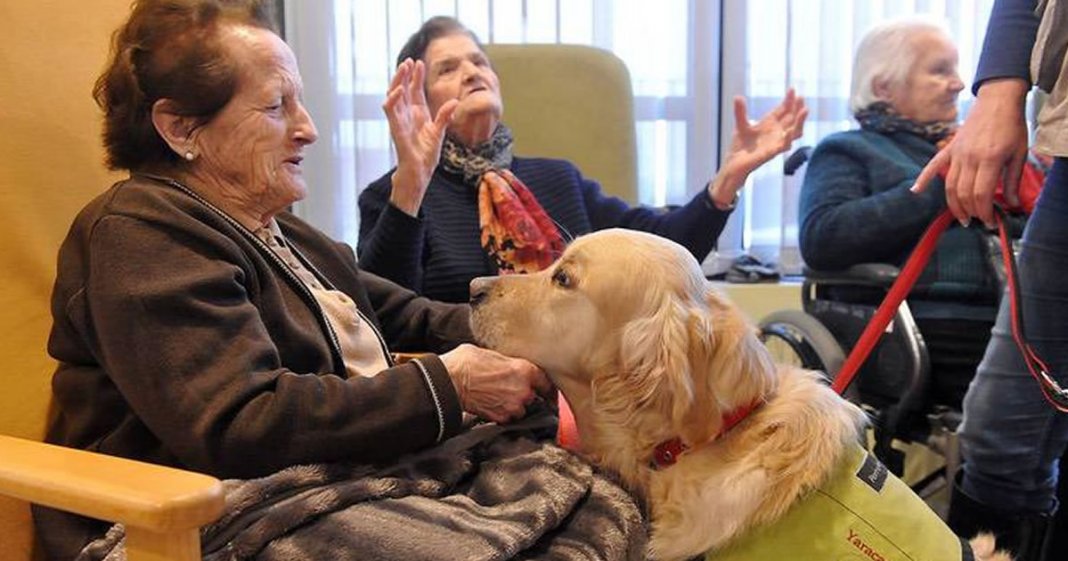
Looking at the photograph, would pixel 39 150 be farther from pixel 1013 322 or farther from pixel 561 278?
pixel 1013 322

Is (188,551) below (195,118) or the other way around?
below

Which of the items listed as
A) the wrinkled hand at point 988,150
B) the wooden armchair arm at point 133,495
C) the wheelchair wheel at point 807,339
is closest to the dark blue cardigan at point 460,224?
the wheelchair wheel at point 807,339

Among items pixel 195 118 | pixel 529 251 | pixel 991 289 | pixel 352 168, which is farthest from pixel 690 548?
pixel 352 168

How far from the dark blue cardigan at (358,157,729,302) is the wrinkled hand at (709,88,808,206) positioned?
0.14m

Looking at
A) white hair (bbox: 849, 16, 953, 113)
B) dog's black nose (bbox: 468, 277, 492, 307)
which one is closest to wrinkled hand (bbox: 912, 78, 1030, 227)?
dog's black nose (bbox: 468, 277, 492, 307)

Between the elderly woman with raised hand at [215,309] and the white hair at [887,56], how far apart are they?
59.7 inches

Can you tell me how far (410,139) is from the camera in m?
1.85

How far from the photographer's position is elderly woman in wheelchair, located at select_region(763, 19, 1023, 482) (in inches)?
83.7

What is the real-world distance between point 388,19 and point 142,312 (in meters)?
2.11

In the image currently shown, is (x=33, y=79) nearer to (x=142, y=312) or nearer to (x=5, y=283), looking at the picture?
(x=5, y=283)

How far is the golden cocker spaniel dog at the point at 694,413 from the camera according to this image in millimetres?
1163

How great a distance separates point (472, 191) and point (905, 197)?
0.98m

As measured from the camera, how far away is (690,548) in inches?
46.6

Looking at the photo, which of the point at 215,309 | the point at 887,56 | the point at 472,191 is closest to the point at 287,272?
the point at 215,309
